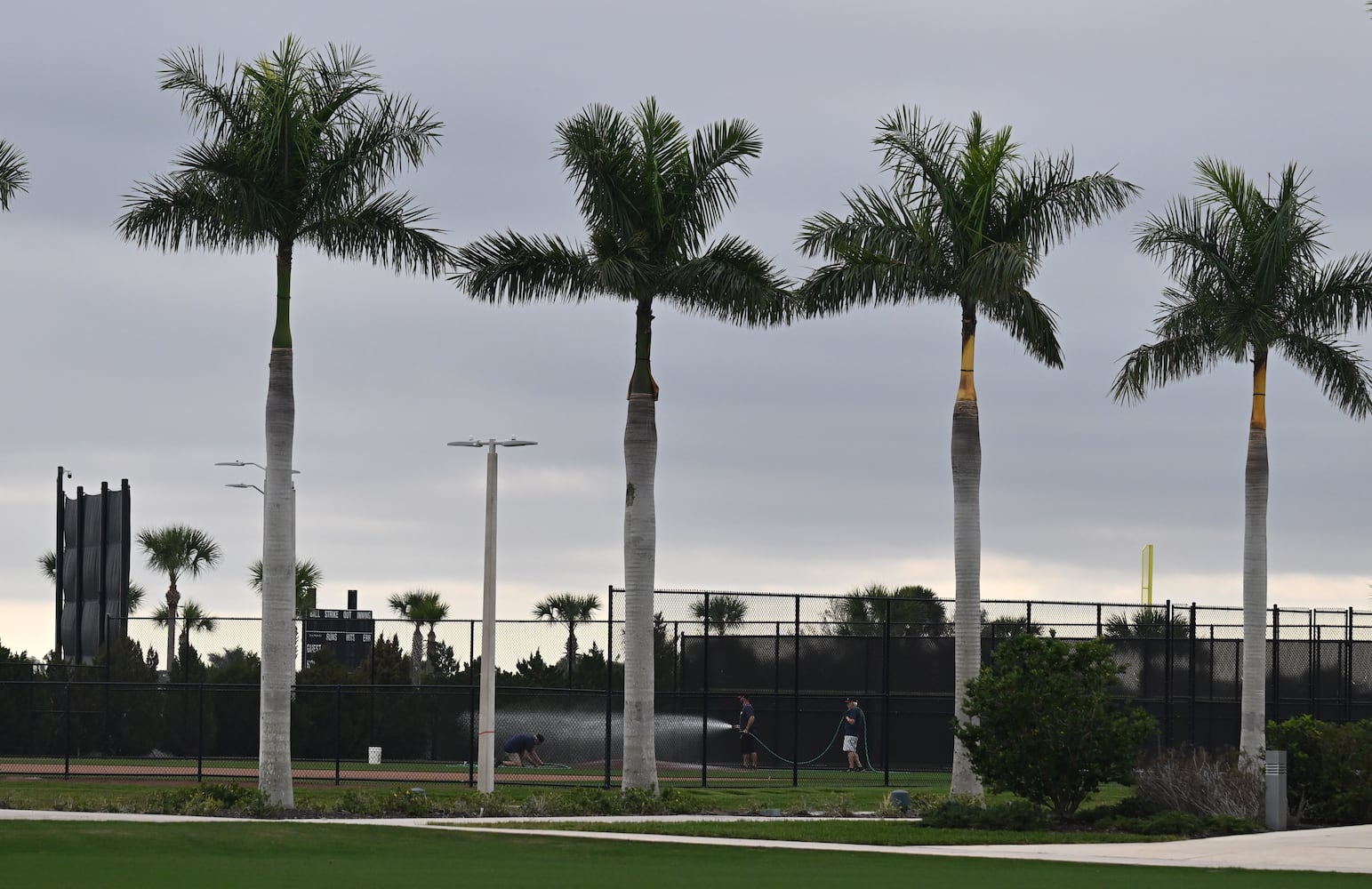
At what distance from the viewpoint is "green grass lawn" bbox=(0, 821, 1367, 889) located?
17078 mm

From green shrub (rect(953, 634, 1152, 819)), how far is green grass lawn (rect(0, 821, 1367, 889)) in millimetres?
4880

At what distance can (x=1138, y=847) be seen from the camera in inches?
871

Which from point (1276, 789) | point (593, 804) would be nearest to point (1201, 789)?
point (1276, 789)

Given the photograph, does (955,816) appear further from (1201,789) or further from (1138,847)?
(1201,789)

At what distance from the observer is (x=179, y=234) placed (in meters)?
28.5

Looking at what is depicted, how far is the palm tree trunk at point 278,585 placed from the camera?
26.7m

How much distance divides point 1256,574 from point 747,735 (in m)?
13.9

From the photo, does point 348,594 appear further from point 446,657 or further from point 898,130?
point 898,130

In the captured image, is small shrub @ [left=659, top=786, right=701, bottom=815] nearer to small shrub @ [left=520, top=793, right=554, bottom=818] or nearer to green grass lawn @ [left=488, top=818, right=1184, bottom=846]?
small shrub @ [left=520, top=793, right=554, bottom=818]

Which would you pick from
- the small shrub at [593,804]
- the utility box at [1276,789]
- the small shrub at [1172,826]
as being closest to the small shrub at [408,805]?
the small shrub at [593,804]

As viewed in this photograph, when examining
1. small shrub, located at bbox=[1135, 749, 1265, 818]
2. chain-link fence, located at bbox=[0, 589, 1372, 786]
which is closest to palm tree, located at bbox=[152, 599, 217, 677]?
chain-link fence, located at bbox=[0, 589, 1372, 786]

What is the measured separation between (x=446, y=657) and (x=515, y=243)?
78.9ft

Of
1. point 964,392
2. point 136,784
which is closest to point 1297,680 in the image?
point 964,392

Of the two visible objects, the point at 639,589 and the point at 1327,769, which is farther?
the point at 639,589
